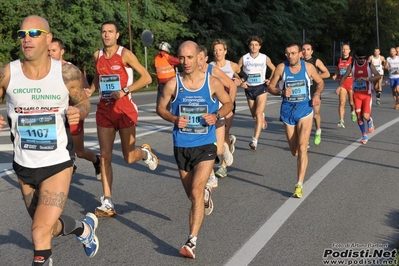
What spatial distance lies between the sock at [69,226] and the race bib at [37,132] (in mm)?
634

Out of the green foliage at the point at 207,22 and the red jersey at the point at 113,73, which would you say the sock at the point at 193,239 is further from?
the green foliage at the point at 207,22

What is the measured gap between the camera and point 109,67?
24.9 feet

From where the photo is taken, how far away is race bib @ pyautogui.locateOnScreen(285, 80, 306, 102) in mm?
8969

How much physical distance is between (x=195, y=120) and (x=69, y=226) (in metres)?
1.58

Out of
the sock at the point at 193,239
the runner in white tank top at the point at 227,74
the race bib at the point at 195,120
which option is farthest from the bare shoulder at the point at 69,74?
the runner in white tank top at the point at 227,74

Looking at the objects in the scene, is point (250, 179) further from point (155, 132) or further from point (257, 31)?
point (257, 31)

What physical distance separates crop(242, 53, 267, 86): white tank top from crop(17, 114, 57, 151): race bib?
8.11 meters

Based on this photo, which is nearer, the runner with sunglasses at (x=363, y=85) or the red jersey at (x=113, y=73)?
the red jersey at (x=113, y=73)

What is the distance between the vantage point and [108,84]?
25.1 ft

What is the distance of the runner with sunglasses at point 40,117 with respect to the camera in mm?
4891

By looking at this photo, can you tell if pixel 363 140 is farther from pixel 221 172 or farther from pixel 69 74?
pixel 69 74

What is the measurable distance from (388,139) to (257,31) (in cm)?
3413

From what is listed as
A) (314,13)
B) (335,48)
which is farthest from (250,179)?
(335,48)

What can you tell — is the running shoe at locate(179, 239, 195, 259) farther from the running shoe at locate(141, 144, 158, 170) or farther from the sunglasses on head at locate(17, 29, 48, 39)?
the running shoe at locate(141, 144, 158, 170)
